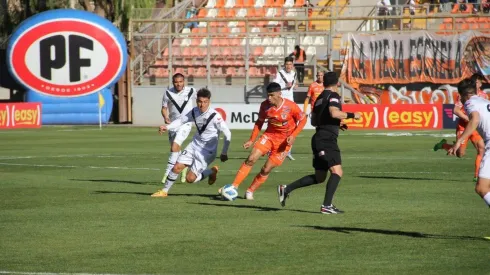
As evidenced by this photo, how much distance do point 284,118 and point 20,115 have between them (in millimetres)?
32700

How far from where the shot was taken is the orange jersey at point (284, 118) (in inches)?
683

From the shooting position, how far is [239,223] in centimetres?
1468

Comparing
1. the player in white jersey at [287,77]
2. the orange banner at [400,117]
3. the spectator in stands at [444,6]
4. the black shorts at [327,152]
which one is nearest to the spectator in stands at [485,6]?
the spectator in stands at [444,6]

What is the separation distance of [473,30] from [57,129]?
18.6 meters

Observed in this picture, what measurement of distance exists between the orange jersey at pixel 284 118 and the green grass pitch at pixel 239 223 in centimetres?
118

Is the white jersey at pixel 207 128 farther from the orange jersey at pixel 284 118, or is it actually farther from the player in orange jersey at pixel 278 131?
the orange jersey at pixel 284 118

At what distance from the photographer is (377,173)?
23.3m

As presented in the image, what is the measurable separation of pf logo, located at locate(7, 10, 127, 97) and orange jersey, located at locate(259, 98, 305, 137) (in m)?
31.9

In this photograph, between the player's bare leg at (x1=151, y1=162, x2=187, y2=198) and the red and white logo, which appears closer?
the player's bare leg at (x1=151, y1=162, x2=187, y2=198)

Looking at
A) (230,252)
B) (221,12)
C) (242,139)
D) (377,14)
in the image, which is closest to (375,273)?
(230,252)

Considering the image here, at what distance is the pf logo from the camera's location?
160 ft

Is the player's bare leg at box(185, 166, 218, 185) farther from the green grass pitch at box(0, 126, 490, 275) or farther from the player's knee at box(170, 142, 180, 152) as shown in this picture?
the player's knee at box(170, 142, 180, 152)

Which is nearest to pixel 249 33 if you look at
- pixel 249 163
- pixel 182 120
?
pixel 182 120

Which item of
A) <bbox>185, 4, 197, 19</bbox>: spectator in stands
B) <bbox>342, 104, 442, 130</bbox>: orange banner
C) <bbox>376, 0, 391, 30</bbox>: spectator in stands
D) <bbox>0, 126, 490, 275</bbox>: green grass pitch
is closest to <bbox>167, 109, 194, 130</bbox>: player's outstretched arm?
<bbox>0, 126, 490, 275</bbox>: green grass pitch
